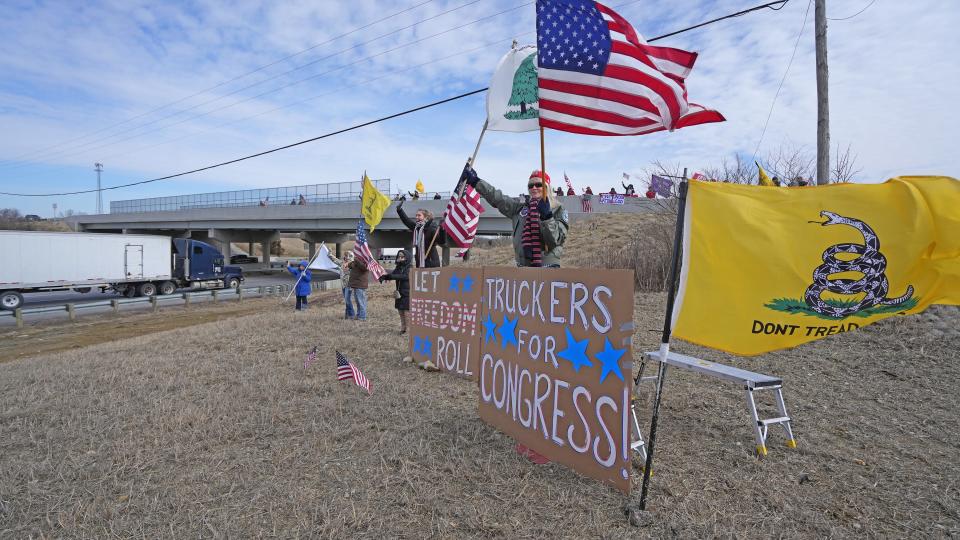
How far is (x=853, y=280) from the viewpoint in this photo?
9.64ft

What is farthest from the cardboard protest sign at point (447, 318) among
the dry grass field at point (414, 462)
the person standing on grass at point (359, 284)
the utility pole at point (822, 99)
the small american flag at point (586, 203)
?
the small american flag at point (586, 203)

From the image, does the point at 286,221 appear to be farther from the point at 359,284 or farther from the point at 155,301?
the point at 359,284

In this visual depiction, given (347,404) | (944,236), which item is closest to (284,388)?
(347,404)

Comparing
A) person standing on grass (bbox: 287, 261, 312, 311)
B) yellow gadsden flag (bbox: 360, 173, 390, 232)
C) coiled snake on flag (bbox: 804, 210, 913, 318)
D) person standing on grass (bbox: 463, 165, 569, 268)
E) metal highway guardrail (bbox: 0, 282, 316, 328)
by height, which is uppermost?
yellow gadsden flag (bbox: 360, 173, 390, 232)

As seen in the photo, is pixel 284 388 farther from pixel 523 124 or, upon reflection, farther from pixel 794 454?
pixel 794 454

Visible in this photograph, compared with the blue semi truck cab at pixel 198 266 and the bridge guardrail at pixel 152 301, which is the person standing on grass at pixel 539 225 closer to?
the bridge guardrail at pixel 152 301

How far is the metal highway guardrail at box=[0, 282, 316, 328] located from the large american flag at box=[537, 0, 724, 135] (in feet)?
68.4

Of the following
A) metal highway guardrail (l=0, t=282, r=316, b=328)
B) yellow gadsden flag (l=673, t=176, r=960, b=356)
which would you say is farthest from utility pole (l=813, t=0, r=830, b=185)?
metal highway guardrail (l=0, t=282, r=316, b=328)

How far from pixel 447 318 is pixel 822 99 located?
28.1 ft

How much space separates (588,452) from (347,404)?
256cm

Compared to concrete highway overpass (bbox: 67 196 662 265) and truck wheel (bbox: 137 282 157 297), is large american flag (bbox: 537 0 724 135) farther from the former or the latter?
truck wheel (bbox: 137 282 157 297)

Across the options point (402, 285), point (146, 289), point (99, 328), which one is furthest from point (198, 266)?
point (402, 285)

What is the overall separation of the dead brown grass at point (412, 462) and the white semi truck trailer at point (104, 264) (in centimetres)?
2168

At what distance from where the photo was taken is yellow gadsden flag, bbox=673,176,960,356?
2.87m
